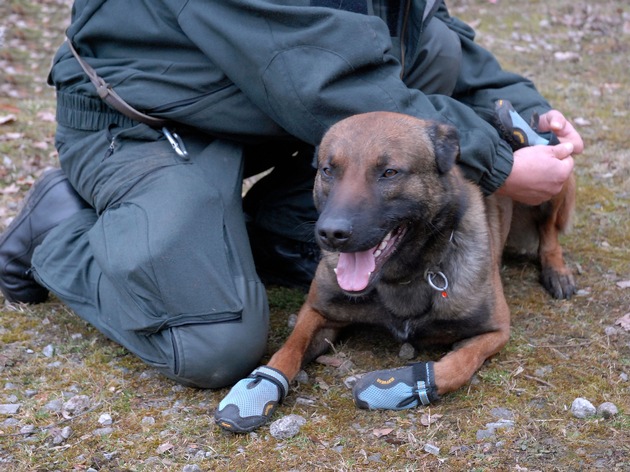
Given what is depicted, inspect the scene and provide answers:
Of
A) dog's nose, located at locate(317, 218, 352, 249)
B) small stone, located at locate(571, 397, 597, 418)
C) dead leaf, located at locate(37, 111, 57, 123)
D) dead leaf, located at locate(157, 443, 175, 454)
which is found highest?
dog's nose, located at locate(317, 218, 352, 249)

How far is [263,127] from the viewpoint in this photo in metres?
3.72

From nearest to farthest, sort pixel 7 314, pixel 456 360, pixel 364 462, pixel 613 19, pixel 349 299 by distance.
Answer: pixel 364 462
pixel 456 360
pixel 349 299
pixel 7 314
pixel 613 19

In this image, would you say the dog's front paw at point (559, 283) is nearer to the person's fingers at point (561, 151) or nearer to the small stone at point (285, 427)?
the person's fingers at point (561, 151)

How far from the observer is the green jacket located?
3.28m

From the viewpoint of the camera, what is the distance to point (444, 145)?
10.5 ft

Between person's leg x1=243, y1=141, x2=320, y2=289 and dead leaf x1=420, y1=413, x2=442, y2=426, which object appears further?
person's leg x1=243, y1=141, x2=320, y2=289

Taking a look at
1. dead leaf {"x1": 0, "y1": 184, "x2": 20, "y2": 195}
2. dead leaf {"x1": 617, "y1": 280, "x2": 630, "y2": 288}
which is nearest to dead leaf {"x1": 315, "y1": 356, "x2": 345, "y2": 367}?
dead leaf {"x1": 617, "y1": 280, "x2": 630, "y2": 288}

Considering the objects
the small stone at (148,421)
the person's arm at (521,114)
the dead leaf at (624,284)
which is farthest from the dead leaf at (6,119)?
the dead leaf at (624,284)

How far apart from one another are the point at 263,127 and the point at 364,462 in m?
1.69

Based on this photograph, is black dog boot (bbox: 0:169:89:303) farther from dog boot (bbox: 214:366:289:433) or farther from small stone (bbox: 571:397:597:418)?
small stone (bbox: 571:397:597:418)

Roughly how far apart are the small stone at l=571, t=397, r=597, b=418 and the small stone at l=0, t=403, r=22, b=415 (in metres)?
2.25

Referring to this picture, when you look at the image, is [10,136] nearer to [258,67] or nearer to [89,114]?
[89,114]

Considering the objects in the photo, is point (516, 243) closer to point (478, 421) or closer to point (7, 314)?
Answer: point (478, 421)

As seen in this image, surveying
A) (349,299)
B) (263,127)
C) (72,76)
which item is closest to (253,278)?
(349,299)
